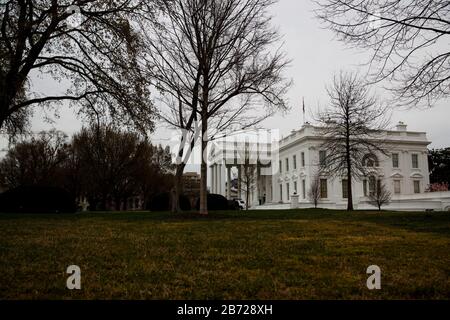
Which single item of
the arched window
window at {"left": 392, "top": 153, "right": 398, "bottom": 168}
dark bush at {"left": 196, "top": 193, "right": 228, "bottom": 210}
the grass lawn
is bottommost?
the grass lawn

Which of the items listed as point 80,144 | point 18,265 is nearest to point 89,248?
point 18,265

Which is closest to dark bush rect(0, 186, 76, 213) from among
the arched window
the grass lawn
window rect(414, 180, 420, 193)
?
the grass lawn

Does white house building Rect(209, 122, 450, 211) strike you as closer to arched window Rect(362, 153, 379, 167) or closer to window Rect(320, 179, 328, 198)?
window Rect(320, 179, 328, 198)

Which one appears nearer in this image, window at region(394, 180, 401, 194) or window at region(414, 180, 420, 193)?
window at region(394, 180, 401, 194)

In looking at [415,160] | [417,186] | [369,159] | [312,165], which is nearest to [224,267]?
[369,159]

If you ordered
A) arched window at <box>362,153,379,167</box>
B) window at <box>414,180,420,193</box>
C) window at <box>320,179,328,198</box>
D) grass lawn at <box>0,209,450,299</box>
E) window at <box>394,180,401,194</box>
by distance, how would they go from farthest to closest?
window at <box>414,180,420,193</box> < window at <box>394,180,401,194</box> < window at <box>320,179,328,198</box> < arched window at <box>362,153,379,167</box> < grass lawn at <box>0,209,450,299</box>

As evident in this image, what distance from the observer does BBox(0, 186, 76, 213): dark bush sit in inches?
883

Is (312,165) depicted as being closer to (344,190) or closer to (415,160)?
(344,190)

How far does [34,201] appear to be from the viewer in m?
22.6

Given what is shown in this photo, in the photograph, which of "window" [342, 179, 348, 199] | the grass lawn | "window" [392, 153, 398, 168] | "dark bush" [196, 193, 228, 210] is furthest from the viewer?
"window" [392, 153, 398, 168]

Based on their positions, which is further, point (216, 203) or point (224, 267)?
point (216, 203)

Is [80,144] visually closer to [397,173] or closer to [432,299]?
[432,299]

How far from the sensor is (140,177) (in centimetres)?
4547

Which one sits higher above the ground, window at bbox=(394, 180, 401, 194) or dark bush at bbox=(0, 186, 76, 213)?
window at bbox=(394, 180, 401, 194)
